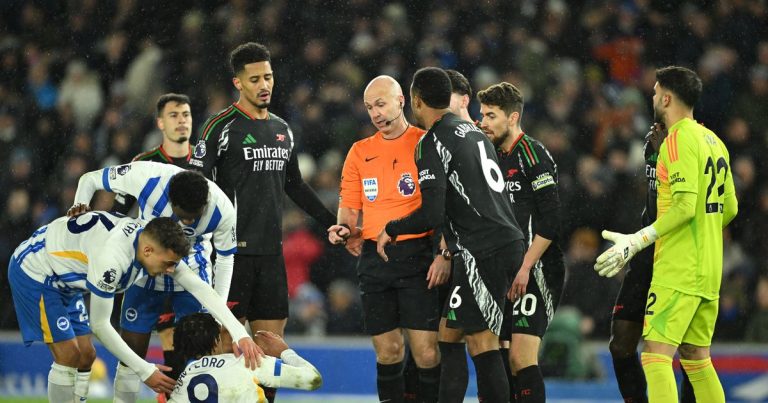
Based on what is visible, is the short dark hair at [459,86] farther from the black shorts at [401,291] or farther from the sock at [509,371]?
the sock at [509,371]

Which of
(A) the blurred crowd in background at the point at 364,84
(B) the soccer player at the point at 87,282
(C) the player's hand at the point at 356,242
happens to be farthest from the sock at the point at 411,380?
(A) the blurred crowd in background at the point at 364,84

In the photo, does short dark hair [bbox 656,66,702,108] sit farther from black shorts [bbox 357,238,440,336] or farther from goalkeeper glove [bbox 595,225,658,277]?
black shorts [bbox 357,238,440,336]

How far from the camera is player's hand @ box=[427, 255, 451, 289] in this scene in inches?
266

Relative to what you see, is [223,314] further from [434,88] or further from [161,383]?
[434,88]

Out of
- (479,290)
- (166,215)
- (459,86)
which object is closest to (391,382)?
(479,290)

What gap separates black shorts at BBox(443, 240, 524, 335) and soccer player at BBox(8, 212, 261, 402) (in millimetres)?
1203

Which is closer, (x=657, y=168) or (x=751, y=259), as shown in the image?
(x=657, y=168)

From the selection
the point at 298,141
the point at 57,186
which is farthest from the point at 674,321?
the point at 57,186

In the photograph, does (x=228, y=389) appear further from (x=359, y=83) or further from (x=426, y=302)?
(x=359, y=83)

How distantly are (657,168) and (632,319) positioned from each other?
112cm

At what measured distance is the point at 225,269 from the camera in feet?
22.9

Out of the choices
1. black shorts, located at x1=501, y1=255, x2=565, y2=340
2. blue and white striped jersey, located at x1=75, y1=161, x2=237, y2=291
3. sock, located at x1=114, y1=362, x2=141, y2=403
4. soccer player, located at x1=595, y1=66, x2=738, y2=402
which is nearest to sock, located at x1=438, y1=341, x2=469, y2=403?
black shorts, located at x1=501, y1=255, x2=565, y2=340

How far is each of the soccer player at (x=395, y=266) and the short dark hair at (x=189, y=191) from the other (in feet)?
3.83

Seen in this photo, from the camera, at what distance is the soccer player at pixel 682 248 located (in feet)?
20.6
